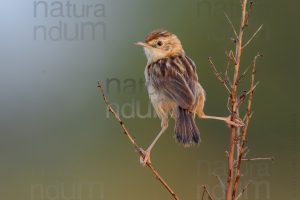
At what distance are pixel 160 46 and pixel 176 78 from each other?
519mm

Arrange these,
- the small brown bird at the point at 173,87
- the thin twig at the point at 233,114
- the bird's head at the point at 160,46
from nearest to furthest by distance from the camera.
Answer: the thin twig at the point at 233,114 < the small brown bird at the point at 173,87 < the bird's head at the point at 160,46

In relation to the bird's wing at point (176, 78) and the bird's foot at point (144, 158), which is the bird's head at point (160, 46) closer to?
the bird's wing at point (176, 78)

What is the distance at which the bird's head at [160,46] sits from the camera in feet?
19.7

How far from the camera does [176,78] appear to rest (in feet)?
18.7

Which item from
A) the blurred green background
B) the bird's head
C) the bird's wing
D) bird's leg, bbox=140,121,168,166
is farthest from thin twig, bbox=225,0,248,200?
the blurred green background

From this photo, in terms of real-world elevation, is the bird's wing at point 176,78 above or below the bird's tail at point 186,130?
above

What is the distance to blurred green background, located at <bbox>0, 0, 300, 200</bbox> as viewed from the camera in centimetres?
1146

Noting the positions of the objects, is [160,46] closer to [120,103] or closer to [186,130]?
[186,130]

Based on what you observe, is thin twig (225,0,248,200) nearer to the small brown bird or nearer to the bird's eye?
the small brown bird

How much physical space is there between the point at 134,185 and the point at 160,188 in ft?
1.49

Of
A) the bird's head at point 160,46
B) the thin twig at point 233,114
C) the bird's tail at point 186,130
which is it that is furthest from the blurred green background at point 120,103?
the thin twig at point 233,114

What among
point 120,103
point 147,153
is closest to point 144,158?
point 147,153

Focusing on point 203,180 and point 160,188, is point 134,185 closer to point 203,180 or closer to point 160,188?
point 160,188

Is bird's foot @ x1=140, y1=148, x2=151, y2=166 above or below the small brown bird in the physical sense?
below
